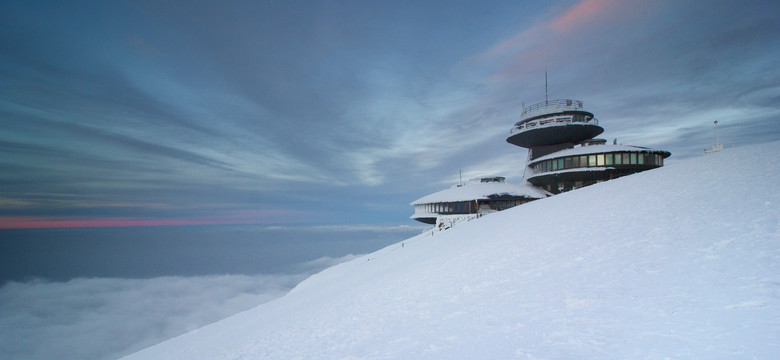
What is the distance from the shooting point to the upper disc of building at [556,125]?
43.6 metres

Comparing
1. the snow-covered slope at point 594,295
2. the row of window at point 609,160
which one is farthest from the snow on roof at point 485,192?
the snow-covered slope at point 594,295

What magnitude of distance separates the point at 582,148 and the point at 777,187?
102 ft

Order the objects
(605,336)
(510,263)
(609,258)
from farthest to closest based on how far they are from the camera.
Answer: (510,263) → (609,258) → (605,336)

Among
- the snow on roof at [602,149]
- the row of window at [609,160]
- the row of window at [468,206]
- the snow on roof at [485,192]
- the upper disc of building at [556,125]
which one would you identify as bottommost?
the row of window at [468,206]

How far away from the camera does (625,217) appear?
11.7m

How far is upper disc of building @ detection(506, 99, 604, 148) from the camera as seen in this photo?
43.6 m

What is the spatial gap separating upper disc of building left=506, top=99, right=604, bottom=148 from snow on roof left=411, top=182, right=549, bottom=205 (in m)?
7.98

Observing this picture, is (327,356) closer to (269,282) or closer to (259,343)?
(259,343)

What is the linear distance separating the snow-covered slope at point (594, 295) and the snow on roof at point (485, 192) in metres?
26.8

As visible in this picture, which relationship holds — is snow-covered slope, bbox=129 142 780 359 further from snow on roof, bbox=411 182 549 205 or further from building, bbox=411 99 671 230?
snow on roof, bbox=411 182 549 205

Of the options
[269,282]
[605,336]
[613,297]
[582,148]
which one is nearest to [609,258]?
[613,297]

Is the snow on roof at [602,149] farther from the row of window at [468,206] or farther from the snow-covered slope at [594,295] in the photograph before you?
the snow-covered slope at [594,295]

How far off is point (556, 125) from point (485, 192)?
47.4 feet

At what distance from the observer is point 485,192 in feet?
136
